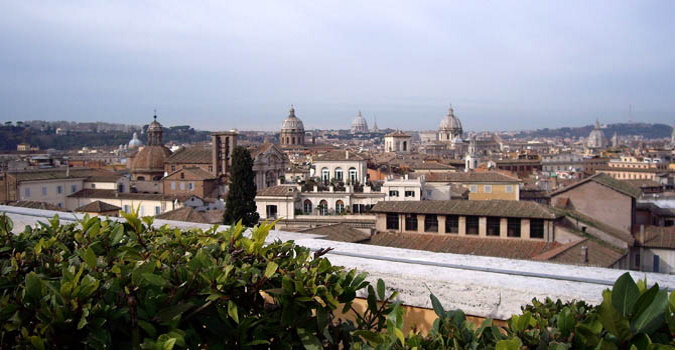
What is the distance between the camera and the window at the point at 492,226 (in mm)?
18516

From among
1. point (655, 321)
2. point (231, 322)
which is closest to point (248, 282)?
point (231, 322)

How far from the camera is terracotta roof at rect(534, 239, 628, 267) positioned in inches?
586

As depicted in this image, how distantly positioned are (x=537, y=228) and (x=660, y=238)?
4832mm

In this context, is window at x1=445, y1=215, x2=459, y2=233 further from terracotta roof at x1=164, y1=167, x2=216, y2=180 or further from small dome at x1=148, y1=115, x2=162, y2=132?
small dome at x1=148, y1=115, x2=162, y2=132

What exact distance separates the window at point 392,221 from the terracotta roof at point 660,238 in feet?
25.9

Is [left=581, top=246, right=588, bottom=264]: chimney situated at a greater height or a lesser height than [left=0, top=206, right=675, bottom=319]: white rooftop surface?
lesser

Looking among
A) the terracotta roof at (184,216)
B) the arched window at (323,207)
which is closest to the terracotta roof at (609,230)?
the arched window at (323,207)

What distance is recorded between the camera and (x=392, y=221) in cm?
2002

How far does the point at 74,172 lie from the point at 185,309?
3826cm

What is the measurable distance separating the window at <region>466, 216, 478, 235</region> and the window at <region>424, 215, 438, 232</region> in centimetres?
Result: 101

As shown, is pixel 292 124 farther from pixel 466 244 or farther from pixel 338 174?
pixel 466 244

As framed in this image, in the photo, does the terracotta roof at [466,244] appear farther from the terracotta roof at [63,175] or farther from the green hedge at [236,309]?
the terracotta roof at [63,175]

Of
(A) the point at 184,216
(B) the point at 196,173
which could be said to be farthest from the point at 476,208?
(B) the point at 196,173

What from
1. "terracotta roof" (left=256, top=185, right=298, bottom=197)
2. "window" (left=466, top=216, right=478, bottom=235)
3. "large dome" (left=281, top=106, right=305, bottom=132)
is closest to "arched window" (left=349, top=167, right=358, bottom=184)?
"terracotta roof" (left=256, top=185, right=298, bottom=197)
